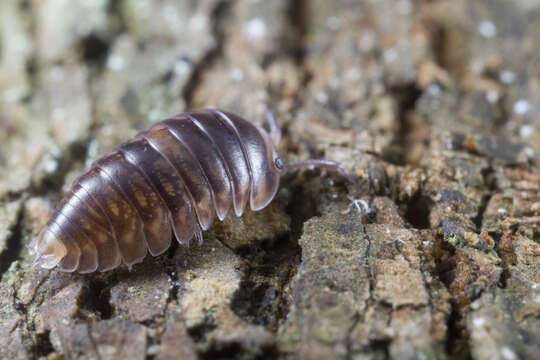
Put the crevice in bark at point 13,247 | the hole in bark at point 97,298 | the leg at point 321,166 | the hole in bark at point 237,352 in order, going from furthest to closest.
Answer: the leg at point 321,166
the crevice in bark at point 13,247
the hole in bark at point 97,298
the hole in bark at point 237,352

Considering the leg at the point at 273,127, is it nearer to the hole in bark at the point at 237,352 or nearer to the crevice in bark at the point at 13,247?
the hole in bark at the point at 237,352

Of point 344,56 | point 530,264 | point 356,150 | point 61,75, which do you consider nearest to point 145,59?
point 61,75

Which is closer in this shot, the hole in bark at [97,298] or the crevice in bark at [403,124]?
the hole in bark at [97,298]

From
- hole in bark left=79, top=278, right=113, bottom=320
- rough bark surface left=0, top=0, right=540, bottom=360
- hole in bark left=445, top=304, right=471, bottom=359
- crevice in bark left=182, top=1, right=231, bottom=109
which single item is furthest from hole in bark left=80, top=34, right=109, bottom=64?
hole in bark left=445, top=304, right=471, bottom=359

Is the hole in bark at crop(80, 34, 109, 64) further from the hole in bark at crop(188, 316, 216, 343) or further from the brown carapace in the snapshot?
the hole in bark at crop(188, 316, 216, 343)

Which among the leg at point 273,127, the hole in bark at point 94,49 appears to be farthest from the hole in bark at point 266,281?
the hole in bark at point 94,49

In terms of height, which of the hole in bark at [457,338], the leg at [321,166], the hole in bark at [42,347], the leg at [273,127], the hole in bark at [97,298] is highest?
the leg at [273,127]
